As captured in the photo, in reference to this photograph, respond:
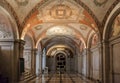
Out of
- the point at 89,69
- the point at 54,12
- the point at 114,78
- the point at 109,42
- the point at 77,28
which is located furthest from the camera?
the point at 89,69

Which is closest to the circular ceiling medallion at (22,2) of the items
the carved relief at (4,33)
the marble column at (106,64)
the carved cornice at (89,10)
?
the carved relief at (4,33)

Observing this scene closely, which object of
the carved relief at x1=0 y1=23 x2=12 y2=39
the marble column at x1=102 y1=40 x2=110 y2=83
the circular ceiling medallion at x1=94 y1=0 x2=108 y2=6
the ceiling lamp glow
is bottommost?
the marble column at x1=102 y1=40 x2=110 y2=83

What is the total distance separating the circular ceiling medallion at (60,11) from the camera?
1647 centimetres

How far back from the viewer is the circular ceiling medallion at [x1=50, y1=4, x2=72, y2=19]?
54.0 ft

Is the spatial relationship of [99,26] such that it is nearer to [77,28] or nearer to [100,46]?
[100,46]

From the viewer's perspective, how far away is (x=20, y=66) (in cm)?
1655

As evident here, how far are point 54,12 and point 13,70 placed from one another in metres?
5.03

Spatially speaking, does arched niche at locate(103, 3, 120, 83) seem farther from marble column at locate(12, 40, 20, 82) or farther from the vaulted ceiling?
marble column at locate(12, 40, 20, 82)

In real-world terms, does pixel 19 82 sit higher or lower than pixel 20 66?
lower

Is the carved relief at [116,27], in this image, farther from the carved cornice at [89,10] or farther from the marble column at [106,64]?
the carved cornice at [89,10]

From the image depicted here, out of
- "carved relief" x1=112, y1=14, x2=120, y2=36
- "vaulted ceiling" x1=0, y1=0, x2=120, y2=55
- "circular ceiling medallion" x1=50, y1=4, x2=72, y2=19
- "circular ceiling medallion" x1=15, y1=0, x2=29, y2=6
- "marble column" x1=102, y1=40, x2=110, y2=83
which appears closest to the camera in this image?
"carved relief" x1=112, y1=14, x2=120, y2=36

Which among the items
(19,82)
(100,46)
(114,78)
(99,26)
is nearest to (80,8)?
(99,26)

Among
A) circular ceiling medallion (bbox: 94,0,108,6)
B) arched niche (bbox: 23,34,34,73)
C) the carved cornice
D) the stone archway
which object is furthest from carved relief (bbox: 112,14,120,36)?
arched niche (bbox: 23,34,34,73)

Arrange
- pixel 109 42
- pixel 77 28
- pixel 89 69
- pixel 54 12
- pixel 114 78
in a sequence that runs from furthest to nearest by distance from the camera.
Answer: pixel 89 69 → pixel 77 28 → pixel 54 12 → pixel 109 42 → pixel 114 78
